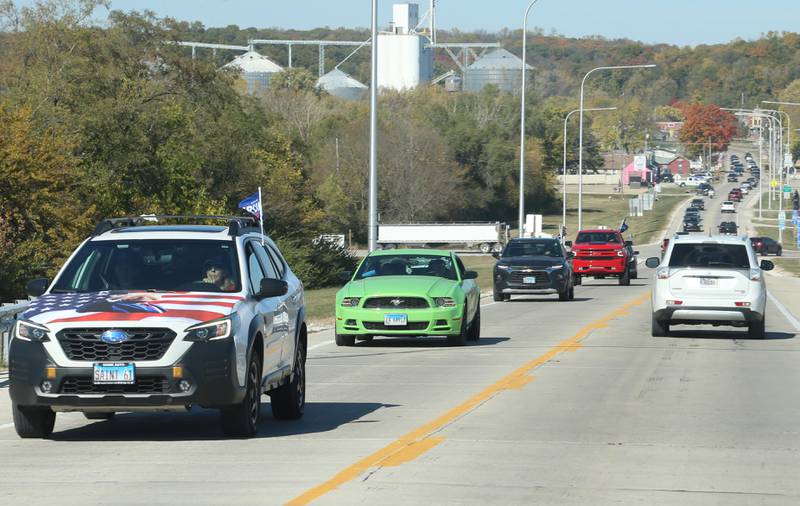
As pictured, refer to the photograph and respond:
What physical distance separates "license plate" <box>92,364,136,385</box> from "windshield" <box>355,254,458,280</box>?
499 inches

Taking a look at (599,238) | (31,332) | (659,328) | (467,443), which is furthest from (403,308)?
(599,238)

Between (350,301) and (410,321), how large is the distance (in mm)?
992

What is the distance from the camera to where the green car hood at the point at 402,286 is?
22.9 m

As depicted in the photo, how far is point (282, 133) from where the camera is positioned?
90.4 m

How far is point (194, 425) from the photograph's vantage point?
1341 centimetres

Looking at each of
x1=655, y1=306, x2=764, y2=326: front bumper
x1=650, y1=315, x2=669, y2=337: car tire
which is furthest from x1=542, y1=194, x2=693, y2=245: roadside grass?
x1=655, y1=306, x2=764, y2=326: front bumper

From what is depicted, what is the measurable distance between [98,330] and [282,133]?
7937cm

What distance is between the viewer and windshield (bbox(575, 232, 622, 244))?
1983 inches

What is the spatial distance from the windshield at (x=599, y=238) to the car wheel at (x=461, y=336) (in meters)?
27.1

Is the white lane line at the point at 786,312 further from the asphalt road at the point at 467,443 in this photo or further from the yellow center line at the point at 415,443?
the yellow center line at the point at 415,443

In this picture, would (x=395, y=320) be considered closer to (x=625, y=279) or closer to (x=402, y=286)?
Result: (x=402, y=286)

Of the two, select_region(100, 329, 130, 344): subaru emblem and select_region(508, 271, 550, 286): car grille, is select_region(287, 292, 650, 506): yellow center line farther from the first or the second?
select_region(508, 271, 550, 286): car grille

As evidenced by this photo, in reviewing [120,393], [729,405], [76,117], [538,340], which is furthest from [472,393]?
[76,117]

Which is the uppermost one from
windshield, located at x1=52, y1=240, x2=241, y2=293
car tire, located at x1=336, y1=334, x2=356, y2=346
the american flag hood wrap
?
windshield, located at x1=52, y1=240, x2=241, y2=293
